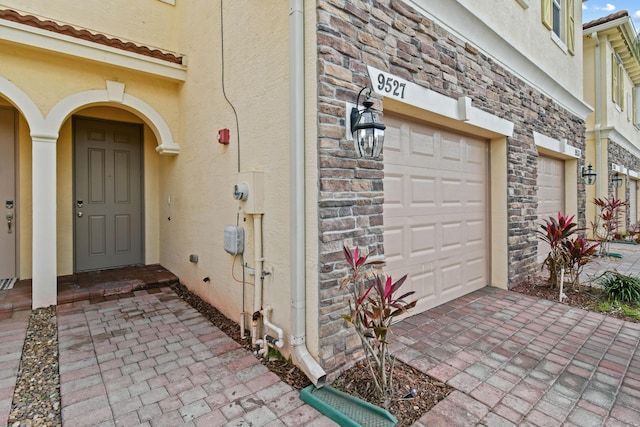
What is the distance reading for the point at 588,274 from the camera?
17.8 ft

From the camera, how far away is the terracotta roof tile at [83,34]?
370 centimetres

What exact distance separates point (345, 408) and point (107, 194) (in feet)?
17.3

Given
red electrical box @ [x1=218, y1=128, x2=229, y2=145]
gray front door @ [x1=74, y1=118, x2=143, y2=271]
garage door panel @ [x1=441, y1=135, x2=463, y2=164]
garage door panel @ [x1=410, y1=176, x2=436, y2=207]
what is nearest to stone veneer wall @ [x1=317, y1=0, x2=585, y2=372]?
garage door panel @ [x1=441, y1=135, x2=463, y2=164]

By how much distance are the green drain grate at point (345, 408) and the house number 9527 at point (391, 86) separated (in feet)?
8.15

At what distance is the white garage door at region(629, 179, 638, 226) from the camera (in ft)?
40.9

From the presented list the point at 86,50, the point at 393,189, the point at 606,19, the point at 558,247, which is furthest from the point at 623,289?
the point at 606,19

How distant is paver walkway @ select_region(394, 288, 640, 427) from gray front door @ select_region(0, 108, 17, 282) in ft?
18.3

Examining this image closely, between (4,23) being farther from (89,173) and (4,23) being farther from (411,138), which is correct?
(411,138)

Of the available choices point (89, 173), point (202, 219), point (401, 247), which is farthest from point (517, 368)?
point (89, 173)

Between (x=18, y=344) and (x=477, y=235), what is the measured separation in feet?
17.8

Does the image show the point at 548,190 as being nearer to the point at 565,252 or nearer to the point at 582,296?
the point at 565,252

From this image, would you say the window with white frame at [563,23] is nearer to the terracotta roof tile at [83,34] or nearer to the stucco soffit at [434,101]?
the stucco soffit at [434,101]

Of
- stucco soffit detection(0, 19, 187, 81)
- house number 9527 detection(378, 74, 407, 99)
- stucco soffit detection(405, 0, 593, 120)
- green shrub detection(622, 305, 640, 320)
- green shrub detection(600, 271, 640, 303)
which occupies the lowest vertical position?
green shrub detection(622, 305, 640, 320)

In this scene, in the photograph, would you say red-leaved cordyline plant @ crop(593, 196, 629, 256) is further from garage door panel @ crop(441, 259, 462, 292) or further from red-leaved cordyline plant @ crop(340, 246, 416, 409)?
red-leaved cordyline plant @ crop(340, 246, 416, 409)
